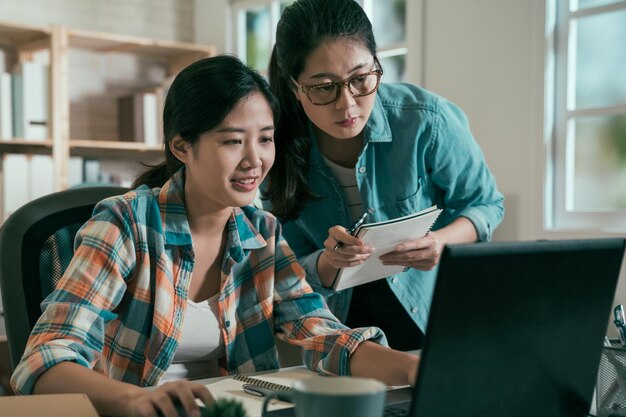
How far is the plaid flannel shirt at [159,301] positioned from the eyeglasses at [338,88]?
262 millimetres

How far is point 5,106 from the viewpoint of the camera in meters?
4.00

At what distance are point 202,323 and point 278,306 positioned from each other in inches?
6.2

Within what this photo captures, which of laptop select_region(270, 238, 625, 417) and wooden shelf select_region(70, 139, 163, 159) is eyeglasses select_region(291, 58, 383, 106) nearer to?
laptop select_region(270, 238, 625, 417)

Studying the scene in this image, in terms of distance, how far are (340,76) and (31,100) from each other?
292 centimetres

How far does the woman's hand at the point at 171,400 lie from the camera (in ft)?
3.10

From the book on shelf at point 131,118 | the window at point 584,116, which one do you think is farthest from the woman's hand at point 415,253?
the book on shelf at point 131,118

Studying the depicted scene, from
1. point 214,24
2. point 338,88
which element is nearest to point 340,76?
point 338,88

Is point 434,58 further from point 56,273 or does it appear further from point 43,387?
point 43,387

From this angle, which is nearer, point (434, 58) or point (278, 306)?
point (278, 306)

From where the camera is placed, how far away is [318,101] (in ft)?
5.29

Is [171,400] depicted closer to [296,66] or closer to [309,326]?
[309,326]

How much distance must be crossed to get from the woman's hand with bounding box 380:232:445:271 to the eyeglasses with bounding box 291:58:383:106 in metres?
0.31

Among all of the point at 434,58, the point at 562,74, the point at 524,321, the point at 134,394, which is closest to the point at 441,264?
the point at 524,321

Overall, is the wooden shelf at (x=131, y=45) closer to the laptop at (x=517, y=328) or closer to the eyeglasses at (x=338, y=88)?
the eyeglasses at (x=338, y=88)
